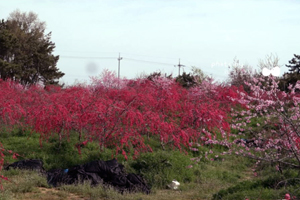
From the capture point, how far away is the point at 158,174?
28.3 feet

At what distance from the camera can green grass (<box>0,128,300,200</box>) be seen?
23.2 ft

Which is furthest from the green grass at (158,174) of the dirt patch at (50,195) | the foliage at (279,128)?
the foliage at (279,128)

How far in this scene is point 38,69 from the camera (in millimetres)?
33031

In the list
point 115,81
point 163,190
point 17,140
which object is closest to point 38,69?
point 115,81

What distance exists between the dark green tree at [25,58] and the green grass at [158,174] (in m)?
19.0

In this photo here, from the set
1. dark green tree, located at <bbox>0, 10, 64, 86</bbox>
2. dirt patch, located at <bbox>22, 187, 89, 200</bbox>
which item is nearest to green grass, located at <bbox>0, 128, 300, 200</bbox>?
dirt patch, located at <bbox>22, 187, 89, 200</bbox>

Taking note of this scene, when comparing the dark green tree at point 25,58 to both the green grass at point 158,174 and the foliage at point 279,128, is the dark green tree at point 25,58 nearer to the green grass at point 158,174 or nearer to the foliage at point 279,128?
the green grass at point 158,174

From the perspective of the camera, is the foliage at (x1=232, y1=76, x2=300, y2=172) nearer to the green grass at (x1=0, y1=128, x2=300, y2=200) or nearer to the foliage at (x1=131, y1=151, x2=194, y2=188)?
the green grass at (x1=0, y1=128, x2=300, y2=200)

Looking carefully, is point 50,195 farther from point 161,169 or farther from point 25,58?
point 25,58

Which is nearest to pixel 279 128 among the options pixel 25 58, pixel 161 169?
pixel 161 169

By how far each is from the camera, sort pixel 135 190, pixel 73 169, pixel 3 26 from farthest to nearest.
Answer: pixel 3 26 < pixel 73 169 < pixel 135 190

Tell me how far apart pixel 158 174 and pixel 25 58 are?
26.3 meters

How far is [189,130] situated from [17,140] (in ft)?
17.9

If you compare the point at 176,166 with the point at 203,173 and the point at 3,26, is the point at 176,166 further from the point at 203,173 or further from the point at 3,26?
the point at 3,26
